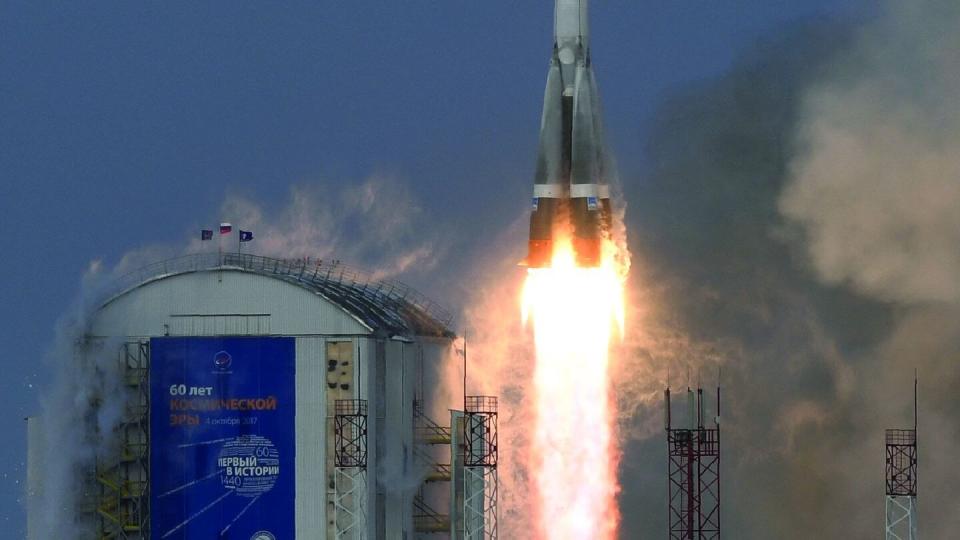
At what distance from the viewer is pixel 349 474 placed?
99.2 meters

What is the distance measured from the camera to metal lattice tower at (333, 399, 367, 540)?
9869 cm

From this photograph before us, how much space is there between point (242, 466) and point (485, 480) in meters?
11.0

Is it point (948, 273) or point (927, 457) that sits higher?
point (948, 273)

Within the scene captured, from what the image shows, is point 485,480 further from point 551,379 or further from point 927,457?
point 927,457

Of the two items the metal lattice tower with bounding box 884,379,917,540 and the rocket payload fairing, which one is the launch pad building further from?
the metal lattice tower with bounding box 884,379,917,540

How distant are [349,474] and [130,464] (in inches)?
343

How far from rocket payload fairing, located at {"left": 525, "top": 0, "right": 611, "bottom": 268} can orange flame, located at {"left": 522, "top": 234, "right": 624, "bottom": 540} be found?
374cm

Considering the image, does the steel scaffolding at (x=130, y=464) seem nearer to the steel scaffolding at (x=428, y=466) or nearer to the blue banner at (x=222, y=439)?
the blue banner at (x=222, y=439)

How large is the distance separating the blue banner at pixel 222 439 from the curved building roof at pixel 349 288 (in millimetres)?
2652

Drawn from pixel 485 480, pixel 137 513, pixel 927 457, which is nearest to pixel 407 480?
pixel 485 480

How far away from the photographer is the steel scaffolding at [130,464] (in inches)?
3954

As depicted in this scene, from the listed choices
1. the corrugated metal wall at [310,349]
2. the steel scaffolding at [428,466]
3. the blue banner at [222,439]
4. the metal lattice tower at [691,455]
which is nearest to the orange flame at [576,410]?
the metal lattice tower at [691,455]

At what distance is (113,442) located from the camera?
330 feet

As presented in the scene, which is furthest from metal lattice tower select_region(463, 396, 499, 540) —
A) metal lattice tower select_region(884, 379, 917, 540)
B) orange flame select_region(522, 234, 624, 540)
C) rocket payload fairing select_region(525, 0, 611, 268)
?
metal lattice tower select_region(884, 379, 917, 540)
